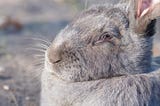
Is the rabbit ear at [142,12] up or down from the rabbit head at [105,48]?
up

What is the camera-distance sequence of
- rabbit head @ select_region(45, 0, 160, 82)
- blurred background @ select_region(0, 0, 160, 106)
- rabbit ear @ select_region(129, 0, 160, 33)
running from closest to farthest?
rabbit ear @ select_region(129, 0, 160, 33) < rabbit head @ select_region(45, 0, 160, 82) < blurred background @ select_region(0, 0, 160, 106)

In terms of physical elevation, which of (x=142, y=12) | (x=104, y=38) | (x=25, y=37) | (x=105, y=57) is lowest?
(x=105, y=57)

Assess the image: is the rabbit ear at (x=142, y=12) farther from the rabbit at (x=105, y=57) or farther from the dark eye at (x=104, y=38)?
the dark eye at (x=104, y=38)

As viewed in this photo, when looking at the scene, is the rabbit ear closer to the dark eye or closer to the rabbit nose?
the dark eye

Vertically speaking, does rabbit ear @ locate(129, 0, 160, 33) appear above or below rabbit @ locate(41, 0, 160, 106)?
above

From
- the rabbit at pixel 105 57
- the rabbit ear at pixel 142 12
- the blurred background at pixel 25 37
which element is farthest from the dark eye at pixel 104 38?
the blurred background at pixel 25 37

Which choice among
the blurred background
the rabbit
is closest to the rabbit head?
the rabbit

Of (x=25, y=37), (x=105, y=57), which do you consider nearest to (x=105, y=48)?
(x=105, y=57)

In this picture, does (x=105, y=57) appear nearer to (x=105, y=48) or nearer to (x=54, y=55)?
(x=105, y=48)
